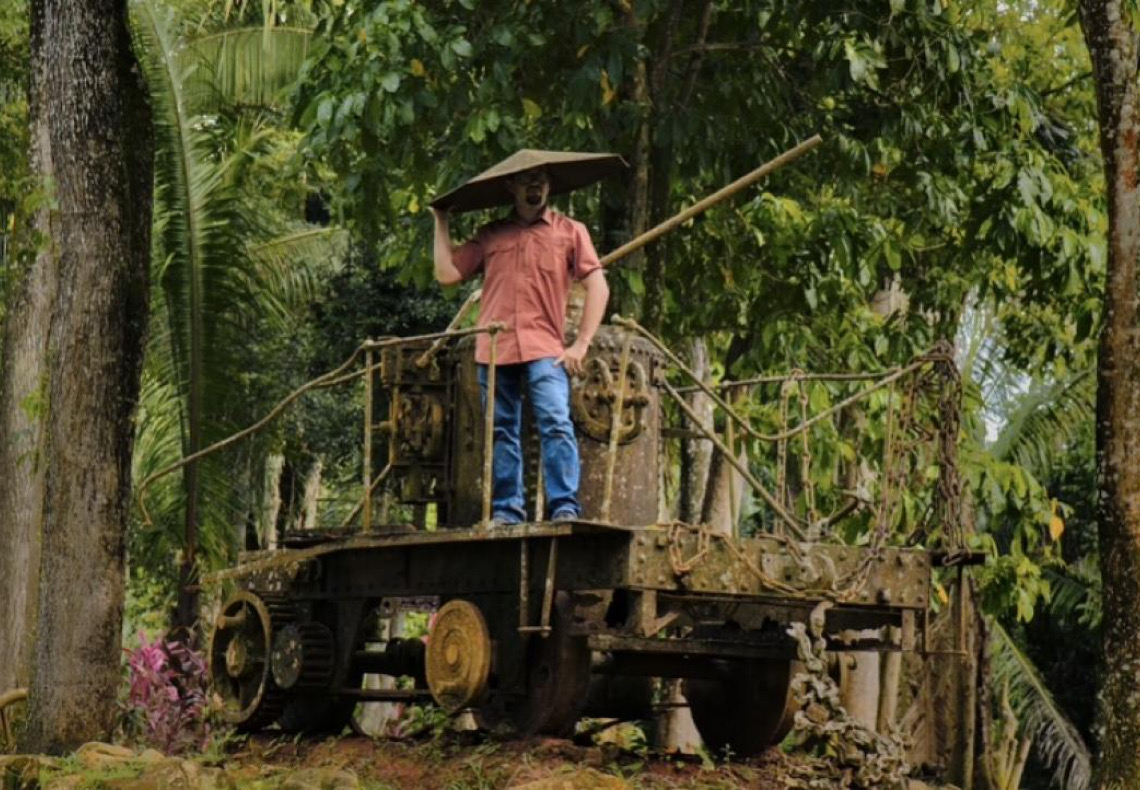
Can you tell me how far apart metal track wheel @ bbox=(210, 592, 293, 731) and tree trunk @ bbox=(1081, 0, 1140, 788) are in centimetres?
496

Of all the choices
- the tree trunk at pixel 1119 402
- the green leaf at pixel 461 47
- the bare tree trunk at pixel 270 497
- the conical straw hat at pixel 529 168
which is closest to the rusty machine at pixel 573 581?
the conical straw hat at pixel 529 168

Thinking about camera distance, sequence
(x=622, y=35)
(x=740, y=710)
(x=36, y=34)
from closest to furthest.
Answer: (x=36, y=34) → (x=740, y=710) → (x=622, y=35)

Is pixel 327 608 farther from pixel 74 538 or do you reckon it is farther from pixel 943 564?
pixel 943 564

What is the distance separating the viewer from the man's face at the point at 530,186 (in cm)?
1157

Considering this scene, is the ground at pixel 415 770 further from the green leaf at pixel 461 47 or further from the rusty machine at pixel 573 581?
the green leaf at pixel 461 47

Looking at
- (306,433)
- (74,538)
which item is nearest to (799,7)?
(74,538)

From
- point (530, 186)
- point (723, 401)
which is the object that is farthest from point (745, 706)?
point (530, 186)

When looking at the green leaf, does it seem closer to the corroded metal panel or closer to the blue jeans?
the blue jeans

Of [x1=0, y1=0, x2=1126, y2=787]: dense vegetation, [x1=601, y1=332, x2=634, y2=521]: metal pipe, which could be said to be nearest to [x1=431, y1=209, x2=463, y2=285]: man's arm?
[x1=601, y1=332, x2=634, y2=521]: metal pipe

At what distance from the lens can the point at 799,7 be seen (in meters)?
15.9

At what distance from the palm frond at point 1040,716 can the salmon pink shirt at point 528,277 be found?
16378 millimetres

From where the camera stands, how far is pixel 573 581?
10945 millimetres

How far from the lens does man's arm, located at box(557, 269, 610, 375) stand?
11227 millimetres

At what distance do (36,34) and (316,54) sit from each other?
374 cm
